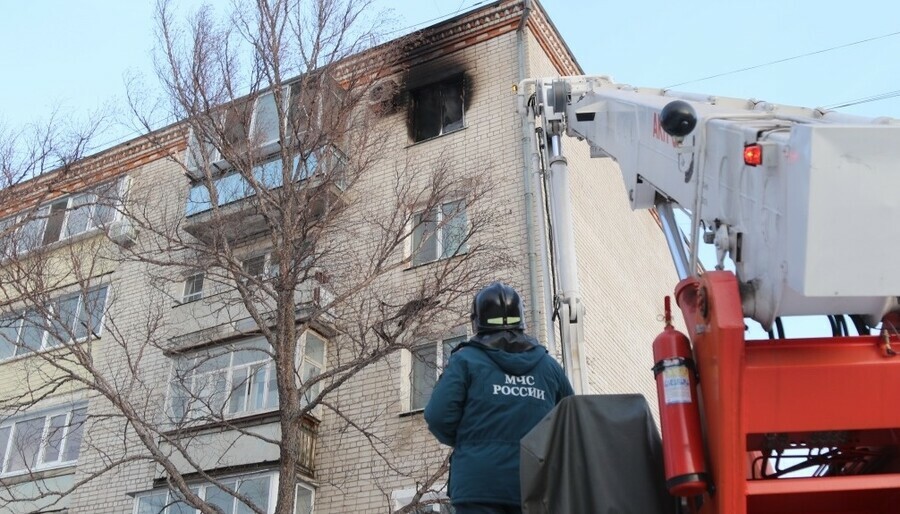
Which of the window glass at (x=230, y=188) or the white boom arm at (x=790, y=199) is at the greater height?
the window glass at (x=230, y=188)

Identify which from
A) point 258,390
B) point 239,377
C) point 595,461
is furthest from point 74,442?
point 595,461

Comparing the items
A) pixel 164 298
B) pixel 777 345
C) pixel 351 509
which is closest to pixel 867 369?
pixel 777 345

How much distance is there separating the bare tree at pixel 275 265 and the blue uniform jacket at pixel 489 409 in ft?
20.9

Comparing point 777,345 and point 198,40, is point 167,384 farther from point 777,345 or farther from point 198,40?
point 777,345

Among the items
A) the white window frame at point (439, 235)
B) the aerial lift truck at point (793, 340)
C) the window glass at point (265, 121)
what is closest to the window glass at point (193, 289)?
the window glass at point (265, 121)

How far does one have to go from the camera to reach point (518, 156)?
50.8 feet

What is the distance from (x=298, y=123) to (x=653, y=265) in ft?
32.9

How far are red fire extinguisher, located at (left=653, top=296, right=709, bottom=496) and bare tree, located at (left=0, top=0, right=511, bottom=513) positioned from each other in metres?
7.23

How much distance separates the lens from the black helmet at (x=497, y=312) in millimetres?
4289

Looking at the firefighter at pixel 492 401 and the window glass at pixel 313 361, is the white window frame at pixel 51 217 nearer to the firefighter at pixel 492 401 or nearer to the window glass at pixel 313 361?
the window glass at pixel 313 361

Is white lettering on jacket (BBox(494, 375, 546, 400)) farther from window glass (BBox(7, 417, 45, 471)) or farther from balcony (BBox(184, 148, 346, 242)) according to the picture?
window glass (BBox(7, 417, 45, 471))

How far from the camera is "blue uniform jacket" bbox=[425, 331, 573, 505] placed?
384 centimetres

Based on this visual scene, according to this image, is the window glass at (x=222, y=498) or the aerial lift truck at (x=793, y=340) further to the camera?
the window glass at (x=222, y=498)

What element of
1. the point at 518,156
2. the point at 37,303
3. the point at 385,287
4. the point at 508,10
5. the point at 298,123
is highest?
the point at 508,10
